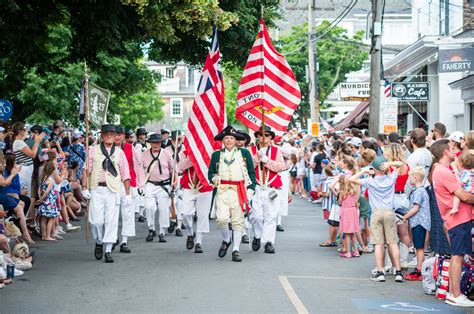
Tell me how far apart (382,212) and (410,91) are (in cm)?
1302

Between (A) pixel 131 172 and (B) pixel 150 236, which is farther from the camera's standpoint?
(B) pixel 150 236

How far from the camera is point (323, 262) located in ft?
44.9

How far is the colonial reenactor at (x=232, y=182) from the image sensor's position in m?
13.7

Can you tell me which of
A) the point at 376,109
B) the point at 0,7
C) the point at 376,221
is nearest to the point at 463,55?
the point at 376,109

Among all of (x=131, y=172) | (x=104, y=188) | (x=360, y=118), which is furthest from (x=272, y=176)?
(x=360, y=118)

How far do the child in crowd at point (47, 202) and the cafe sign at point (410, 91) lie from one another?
11.1 meters

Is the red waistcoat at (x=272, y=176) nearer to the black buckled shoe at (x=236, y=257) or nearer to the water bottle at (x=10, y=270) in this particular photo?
the black buckled shoe at (x=236, y=257)

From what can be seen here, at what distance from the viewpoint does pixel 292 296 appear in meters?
10.4

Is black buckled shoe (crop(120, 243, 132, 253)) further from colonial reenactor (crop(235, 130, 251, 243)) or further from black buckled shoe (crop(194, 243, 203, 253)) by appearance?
colonial reenactor (crop(235, 130, 251, 243))

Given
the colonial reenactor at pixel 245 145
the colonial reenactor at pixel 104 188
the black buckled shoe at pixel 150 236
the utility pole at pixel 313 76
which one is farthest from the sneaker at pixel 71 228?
the utility pole at pixel 313 76

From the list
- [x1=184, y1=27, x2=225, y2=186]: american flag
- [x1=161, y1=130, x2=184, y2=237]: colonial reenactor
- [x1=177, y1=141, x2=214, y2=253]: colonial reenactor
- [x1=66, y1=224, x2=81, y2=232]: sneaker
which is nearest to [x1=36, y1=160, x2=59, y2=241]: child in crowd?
[x1=66, y1=224, x2=81, y2=232]: sneaker

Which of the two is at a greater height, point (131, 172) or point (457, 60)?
point (457, 60)

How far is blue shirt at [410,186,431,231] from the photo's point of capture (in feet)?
38.8

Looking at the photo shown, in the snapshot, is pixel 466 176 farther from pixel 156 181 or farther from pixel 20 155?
pixel 20 155
